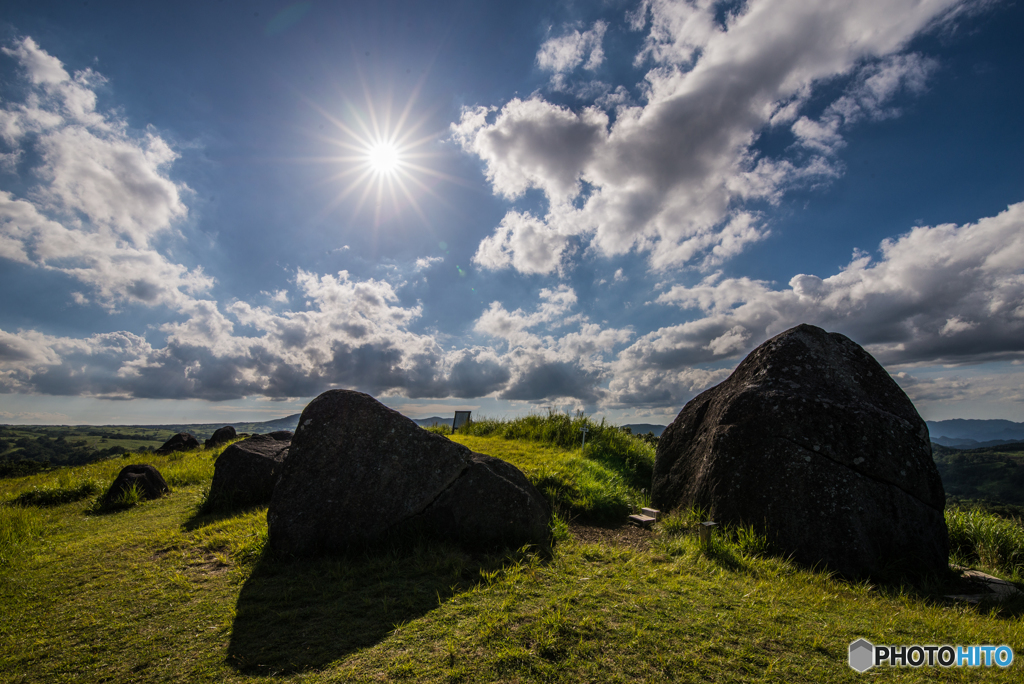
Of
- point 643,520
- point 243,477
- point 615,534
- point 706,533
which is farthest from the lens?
point 243,477

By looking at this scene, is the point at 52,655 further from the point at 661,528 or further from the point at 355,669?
the point at 661,528

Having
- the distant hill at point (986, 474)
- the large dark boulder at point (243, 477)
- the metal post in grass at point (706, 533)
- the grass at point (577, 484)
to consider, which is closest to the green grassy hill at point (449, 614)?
the metal post in grass at point (706, 533)

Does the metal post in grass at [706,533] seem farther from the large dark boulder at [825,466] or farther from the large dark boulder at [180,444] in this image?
the large dark boulder at [180,444]

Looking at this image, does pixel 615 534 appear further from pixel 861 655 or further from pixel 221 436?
pixel 221 436

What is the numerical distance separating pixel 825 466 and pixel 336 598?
763 centimetres

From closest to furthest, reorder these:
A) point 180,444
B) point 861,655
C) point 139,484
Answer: point 861,655 < point 139,484 < point 180,444

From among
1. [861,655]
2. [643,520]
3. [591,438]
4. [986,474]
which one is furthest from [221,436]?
[986,474]

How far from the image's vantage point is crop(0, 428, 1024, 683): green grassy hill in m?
3.60

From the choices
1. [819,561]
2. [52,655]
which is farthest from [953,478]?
[52,655]

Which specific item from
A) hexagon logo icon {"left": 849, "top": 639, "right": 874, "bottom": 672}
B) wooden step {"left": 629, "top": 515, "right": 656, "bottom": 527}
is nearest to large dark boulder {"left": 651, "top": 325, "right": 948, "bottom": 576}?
wooden step {"left": 629, "top": 515, "right": 656, "bottom": 527}

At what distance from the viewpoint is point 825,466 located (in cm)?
711

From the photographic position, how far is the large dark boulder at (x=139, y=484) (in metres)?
10.9

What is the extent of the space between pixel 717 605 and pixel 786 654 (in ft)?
3.10

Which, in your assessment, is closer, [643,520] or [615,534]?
[615,534]
